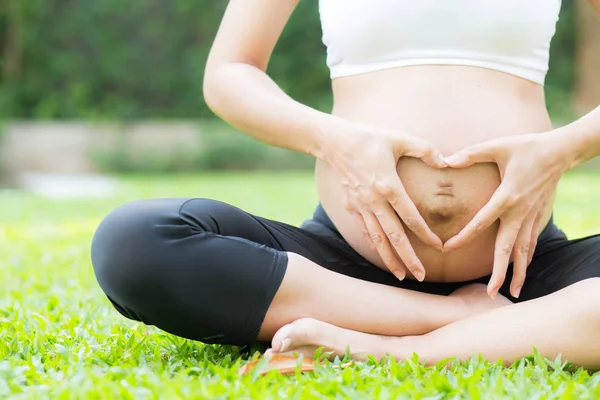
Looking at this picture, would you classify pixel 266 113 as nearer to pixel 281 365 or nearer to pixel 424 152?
pixel 424 152

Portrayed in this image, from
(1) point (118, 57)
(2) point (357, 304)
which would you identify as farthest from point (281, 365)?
(1) point (118, 57)

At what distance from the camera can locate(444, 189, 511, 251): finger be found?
155cm

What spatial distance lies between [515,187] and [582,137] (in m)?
0.20

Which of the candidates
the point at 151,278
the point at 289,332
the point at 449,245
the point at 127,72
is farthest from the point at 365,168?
the point at 127,72

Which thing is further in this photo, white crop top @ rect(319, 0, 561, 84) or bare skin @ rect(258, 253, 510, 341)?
white crop top @ rect(319, 0, 561, 84)

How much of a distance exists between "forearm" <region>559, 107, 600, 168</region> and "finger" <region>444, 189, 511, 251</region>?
0.61 feet

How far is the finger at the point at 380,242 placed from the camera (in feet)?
5.24

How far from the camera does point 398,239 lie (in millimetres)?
1573

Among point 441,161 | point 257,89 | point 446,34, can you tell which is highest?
point 446,34

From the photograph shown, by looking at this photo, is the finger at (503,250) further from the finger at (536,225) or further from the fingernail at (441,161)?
the fingernail at (441,161)

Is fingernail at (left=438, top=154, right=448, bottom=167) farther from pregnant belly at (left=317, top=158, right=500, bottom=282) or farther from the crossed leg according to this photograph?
the crossed leg

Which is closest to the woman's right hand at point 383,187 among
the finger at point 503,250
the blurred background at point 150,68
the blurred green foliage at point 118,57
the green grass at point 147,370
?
the finger at point 503,250

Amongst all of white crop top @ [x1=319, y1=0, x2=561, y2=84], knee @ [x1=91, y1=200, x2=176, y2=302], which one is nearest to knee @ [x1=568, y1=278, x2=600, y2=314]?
white crop top @ [x1=319, y1=0, x2=561, y2=84]

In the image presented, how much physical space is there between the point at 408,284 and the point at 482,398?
506 mm
